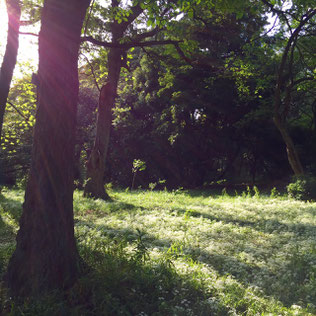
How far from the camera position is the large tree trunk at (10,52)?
8.75 metres

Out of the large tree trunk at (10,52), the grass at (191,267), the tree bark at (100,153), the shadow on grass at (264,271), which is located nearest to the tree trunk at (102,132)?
the tree bark at (100,153)

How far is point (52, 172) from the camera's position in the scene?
13.2 ft

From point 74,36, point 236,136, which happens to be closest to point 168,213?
point 74,36

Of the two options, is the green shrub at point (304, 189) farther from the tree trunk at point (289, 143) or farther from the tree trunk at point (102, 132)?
the tree trunk at point (102, 132)

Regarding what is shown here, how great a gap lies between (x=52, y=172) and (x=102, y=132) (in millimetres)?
10164

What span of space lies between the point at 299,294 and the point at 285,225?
3.68 metres

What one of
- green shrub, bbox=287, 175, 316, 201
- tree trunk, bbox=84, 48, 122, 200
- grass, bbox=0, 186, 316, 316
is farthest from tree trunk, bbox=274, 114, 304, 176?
tree trunk, bbox=84, 48, 122, 200

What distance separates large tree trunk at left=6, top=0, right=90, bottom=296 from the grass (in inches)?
Result: 13.5

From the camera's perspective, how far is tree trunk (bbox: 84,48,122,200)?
44.9ft

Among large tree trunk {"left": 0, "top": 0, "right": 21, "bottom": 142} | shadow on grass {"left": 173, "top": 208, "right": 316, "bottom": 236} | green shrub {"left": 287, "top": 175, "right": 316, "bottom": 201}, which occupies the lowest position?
shadow on grass {"left": 173, "top": 208, "right": 316, "bottom": 236}

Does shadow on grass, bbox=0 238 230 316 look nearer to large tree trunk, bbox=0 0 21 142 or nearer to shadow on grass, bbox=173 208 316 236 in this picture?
shadow on grass, bbox=173 208 316 236

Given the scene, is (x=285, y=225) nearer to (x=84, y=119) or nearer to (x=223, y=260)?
(x=223, y=260)

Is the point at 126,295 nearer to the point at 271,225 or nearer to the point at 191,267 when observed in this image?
the point at 191,267

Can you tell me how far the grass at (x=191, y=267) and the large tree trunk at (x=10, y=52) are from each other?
3677mm
